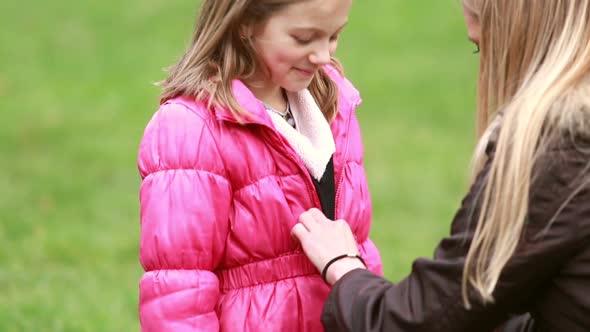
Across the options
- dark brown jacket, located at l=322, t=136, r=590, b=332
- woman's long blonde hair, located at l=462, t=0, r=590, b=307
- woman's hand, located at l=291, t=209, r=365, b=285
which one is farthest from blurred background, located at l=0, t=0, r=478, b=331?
woman's long blonde hair, located at l=462, t=0, r=590, b=307

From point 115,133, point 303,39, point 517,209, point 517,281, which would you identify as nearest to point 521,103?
point 517,209

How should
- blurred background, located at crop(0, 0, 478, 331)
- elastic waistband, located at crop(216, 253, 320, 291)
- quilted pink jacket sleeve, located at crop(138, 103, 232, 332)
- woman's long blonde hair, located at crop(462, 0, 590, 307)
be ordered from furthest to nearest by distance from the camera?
blurred background, located at crop(0, 0, 478, 331) < elastic waistband, located at crop(216, 253, 320, 291) < quilted pink jacket sleeve, located at crop(138, 103, 232, 332) < woman's long blonde hair, located at crop(462, 0, 590, 307)

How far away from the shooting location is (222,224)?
3.18 m

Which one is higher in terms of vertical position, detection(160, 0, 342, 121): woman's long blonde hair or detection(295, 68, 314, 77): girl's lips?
detection(160, 0, 342, 121): woman's long blonde hair

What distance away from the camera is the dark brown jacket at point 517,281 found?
280cm

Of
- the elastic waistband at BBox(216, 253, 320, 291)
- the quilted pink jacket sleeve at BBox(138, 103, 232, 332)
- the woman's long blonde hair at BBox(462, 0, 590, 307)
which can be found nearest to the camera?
the woman's long blonde hair at BBox(462, 0, 590, 307)

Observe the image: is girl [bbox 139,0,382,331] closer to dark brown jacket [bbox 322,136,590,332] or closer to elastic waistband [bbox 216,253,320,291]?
elastic waistband [bbox 216,253,320,291]

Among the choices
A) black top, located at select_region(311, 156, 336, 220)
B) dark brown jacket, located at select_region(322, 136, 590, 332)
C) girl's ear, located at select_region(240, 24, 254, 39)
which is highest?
girl's ear, located at select_region(240, 24, 254, 39)

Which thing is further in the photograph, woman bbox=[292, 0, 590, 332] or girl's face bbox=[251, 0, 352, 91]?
girl's face bbox=[251, 0, 352, 91]

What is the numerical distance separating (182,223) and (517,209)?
0.88 metres

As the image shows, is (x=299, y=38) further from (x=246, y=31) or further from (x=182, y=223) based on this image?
(x=182, y=223)

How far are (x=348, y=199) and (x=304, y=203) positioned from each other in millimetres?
165

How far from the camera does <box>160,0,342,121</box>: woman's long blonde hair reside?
3.20 m

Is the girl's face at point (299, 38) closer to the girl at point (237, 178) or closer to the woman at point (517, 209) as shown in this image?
the girl at point (237, 178)
